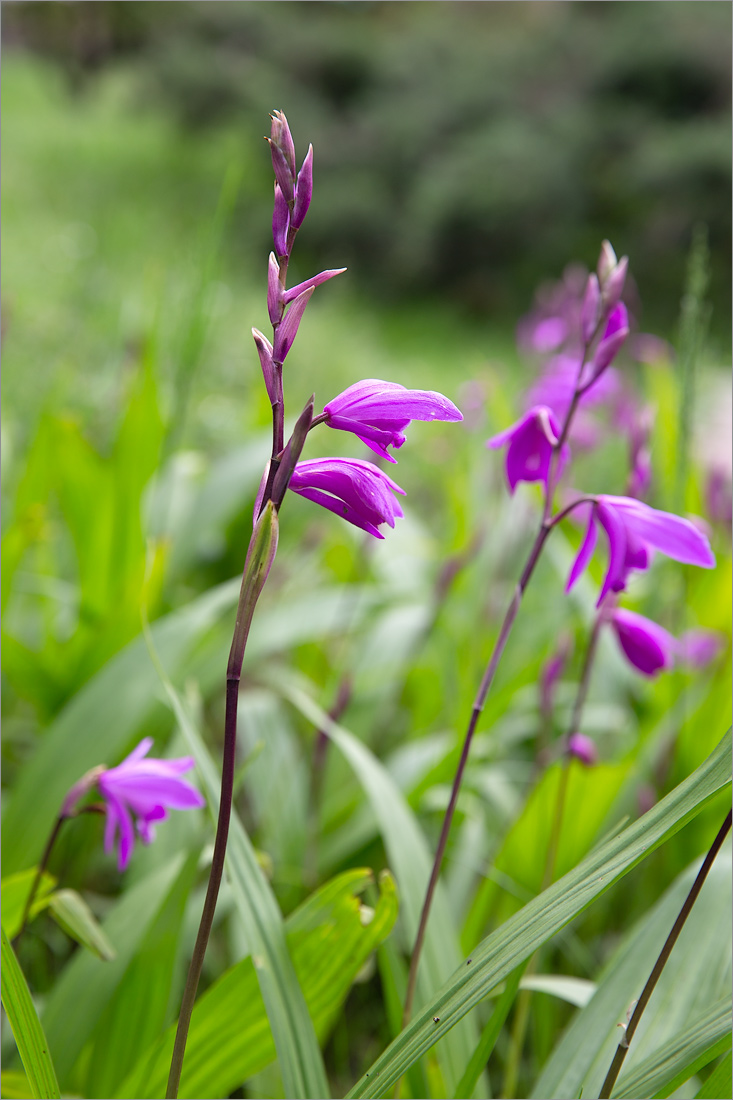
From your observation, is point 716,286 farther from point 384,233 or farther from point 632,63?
point 384,233

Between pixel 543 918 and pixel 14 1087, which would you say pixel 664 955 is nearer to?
pixel 543 918

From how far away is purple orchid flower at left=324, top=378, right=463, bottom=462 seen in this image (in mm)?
529

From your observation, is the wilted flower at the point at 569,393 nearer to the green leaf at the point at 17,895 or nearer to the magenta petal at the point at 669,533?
the magenta petal at the point at 669,533

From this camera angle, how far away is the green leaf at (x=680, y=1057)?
51cm

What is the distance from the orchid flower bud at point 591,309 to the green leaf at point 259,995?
0.53m

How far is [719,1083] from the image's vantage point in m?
0.59

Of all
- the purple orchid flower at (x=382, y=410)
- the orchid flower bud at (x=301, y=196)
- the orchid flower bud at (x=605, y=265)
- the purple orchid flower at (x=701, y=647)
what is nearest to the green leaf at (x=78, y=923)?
the purple orchid flower at (x=382, y=410)

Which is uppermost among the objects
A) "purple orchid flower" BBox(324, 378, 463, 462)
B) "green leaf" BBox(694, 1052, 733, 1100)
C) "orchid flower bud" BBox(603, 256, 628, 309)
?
"orchid flower bud" BBox(603, 256, 628, 309)

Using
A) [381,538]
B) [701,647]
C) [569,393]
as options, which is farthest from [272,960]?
[701,647]

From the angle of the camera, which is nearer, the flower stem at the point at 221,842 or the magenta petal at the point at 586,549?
the flower stem at the point at 221,842

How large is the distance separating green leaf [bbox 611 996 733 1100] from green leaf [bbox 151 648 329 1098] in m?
0.24

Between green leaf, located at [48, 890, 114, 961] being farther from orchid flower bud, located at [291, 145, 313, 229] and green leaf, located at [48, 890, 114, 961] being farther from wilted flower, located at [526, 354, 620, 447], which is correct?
wilted flower, located at [526, 354, 620, 447]

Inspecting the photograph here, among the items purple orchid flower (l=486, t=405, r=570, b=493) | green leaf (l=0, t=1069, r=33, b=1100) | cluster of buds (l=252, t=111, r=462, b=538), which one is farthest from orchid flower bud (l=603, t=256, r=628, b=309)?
green leaf (l=0, t=1069, r=33, b=1100)

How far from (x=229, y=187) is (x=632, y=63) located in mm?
8573
